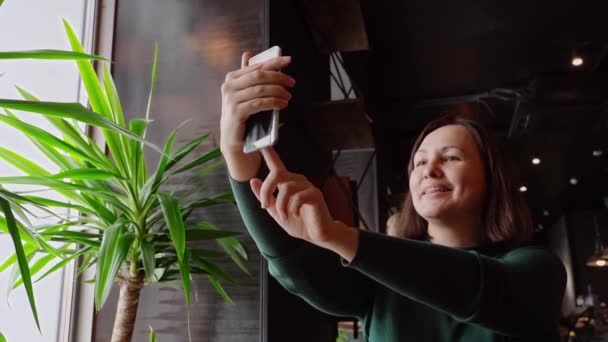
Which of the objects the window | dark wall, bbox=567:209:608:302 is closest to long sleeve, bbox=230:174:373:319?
the window

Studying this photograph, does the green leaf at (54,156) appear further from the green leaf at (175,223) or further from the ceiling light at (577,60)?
the ceiling light at (577,60)

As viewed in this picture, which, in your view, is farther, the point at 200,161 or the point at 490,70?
the point at 490,70

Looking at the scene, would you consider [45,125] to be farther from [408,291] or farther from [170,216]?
[408,291]

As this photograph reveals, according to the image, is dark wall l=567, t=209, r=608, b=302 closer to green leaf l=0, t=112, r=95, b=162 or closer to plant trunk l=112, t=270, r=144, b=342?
plant trunk l=112, t=270, r=144, b=342

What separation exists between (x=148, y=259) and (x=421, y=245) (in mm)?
940

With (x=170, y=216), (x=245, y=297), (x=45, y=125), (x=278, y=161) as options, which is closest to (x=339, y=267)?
(x=278, y=161)

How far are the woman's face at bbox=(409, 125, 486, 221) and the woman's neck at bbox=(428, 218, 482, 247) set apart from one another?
0.07 ft

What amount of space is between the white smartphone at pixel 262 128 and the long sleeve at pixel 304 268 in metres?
0.15

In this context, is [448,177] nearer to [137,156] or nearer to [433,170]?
[433,170]

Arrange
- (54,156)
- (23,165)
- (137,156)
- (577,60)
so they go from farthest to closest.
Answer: (577,60) → (137,156) → (54,156) → (23,165)

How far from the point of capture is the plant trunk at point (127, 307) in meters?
1.67

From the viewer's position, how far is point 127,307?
1693 millimetres

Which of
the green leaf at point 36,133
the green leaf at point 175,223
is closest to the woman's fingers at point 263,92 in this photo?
the green leaf at point 36,133

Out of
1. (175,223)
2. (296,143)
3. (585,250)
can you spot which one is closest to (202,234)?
(175,223)
